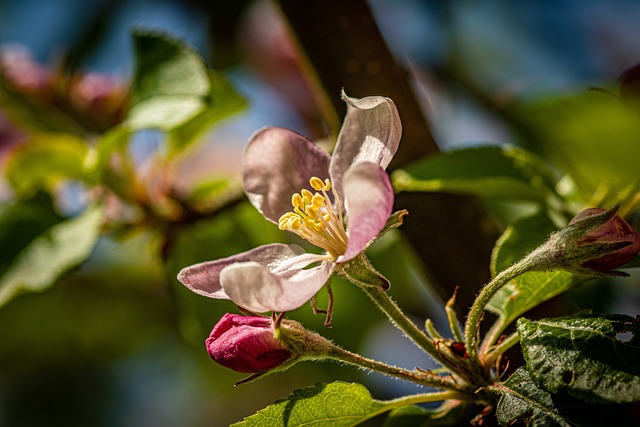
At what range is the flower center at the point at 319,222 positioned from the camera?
78 cm

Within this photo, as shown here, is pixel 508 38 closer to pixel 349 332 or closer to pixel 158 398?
pixel 349 332

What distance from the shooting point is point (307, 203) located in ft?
2.63

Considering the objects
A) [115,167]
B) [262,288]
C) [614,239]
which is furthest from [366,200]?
[115,167]

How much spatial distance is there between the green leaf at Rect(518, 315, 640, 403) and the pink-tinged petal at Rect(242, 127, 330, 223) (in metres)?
0.29

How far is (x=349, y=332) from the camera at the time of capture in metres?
1.46

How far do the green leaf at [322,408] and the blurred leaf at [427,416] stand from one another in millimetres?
64

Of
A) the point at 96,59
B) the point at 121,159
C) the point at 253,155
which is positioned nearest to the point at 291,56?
the point at 96,59

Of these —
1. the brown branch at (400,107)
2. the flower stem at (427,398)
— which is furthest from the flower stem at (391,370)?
the brown branch at (400,107)

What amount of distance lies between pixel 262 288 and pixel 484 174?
437 millimetres

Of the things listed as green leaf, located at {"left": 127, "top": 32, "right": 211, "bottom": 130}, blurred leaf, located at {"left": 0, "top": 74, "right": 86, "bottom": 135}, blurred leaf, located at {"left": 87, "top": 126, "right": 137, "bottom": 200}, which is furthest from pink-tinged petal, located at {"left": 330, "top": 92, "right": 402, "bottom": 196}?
blurred leaf, located at {"left": 0, "top": 74, "right": 86, "bottom": 135}

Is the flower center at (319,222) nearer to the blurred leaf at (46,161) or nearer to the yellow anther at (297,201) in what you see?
the yellow anther at (297,201)

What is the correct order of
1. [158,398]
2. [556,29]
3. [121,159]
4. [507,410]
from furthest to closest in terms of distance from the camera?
[158,398]
[556,29]
[121,159]
[507,410]

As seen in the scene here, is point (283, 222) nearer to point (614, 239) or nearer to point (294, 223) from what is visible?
point (294, 223)

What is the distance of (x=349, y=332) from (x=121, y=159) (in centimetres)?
52
